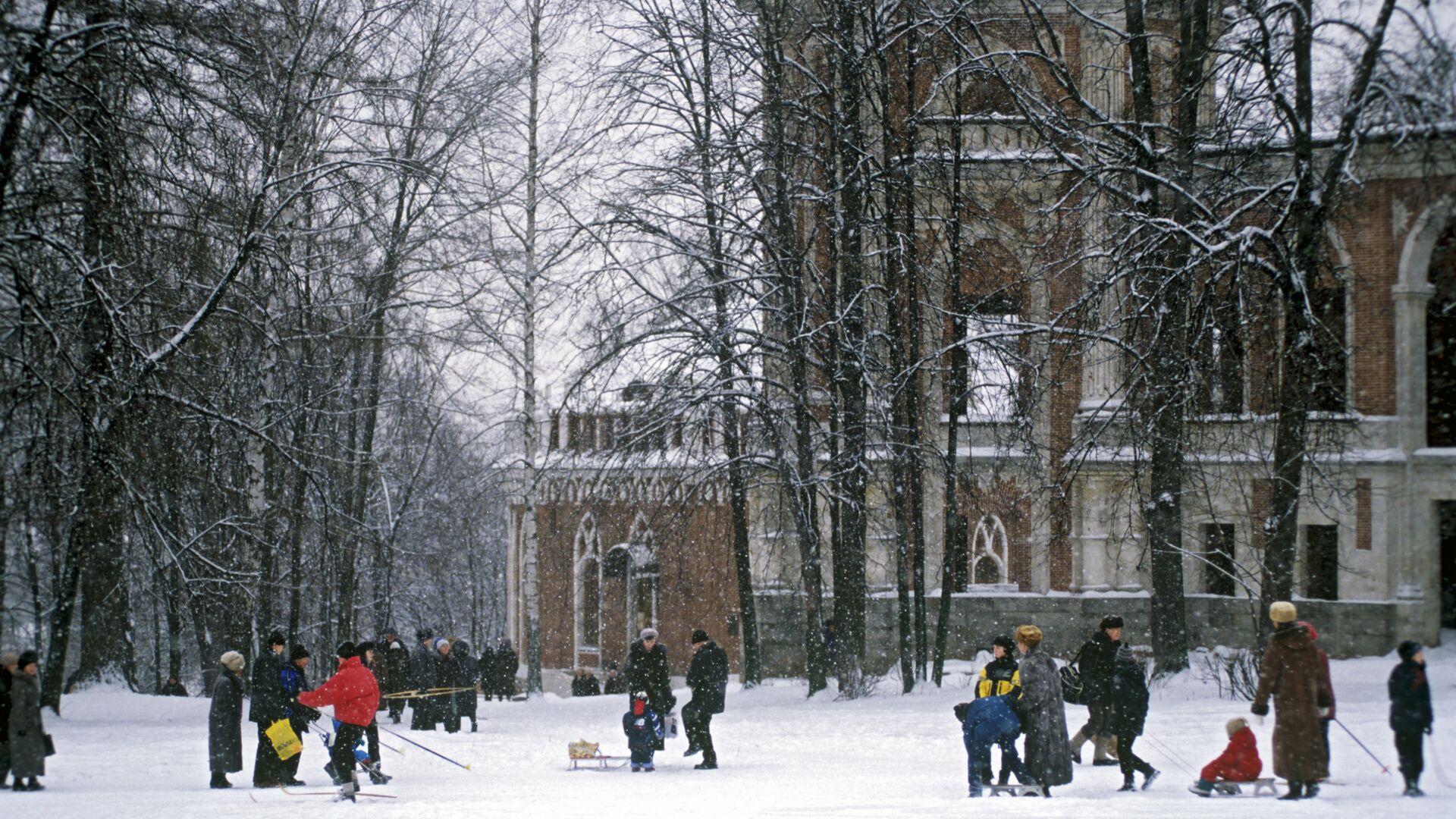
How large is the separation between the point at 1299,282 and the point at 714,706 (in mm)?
8062

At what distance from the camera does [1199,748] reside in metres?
15.8

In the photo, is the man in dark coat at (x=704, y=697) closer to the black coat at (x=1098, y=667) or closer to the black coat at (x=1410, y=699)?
the black coat at (x=1098, y=667)

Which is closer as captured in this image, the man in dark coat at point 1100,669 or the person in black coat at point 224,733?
the man in dark coat at point 1100,669

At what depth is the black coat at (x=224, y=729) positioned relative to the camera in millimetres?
15117

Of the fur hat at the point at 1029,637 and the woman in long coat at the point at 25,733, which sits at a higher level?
the fur hat at the point at 1029,637

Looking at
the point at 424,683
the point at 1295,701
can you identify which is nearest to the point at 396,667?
the point at 424,683

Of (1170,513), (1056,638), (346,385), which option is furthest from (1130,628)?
(346,385)

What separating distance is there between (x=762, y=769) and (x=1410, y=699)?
704cm

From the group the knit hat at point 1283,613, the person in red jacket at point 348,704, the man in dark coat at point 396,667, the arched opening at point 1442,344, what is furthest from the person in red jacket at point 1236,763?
the man in dark coat at point 396,667

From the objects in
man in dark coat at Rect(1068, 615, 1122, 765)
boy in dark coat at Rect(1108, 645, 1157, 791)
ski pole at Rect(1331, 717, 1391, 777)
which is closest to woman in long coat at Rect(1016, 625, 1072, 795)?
boy in dark coat at Rect(1108, 645, 1157, 791)

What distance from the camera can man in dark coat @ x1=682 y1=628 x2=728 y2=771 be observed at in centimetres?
1622

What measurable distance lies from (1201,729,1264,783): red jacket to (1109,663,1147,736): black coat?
820 mm

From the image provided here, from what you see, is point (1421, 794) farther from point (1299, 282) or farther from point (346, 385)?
point (346, 385)

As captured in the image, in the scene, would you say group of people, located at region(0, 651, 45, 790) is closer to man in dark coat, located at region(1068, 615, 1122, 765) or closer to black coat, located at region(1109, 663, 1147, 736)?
man in dark coat, located at region(1068, 615, 1122, 765)
